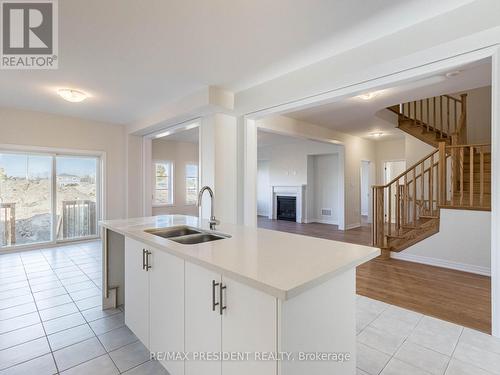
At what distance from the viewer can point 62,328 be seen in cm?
225

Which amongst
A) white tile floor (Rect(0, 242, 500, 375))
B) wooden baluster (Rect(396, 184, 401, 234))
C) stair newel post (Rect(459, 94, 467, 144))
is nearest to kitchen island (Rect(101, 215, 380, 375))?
white tile floor (Rect(0, 242, 500, 375))

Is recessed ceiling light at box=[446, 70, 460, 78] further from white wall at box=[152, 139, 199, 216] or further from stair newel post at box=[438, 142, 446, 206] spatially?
white wall at box=[152, 139, 199, 216]

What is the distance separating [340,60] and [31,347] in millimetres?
3798

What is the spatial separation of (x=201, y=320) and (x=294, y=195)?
297 inches

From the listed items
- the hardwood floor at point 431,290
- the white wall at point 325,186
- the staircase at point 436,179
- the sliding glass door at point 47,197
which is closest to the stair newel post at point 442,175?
the staircase at point 436,179

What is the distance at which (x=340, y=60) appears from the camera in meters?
2.71

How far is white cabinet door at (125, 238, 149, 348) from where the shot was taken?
183cm

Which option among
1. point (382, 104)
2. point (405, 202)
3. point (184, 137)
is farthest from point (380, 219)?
point (184, 137)

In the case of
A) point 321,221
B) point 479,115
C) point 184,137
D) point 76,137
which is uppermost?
point 479,115

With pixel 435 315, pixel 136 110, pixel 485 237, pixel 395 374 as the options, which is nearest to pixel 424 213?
pixel 485 237

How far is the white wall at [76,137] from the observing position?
469 centimetres

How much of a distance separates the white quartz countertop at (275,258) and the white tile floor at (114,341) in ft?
3.07

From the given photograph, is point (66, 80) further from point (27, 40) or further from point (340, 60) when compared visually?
point (340, 60)

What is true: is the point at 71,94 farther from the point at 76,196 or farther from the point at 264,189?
the point at 264,189
